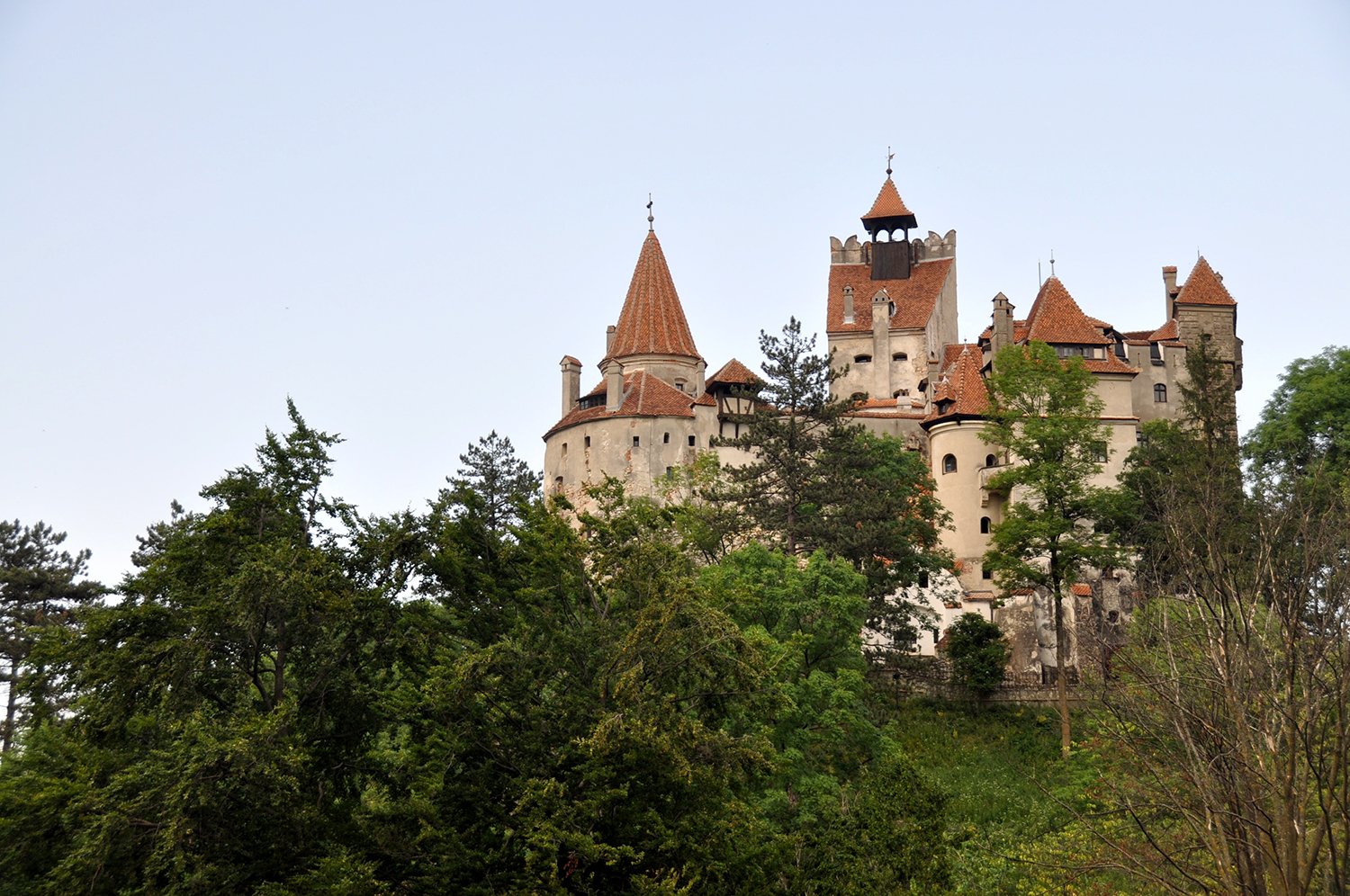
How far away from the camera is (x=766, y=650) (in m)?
30.9

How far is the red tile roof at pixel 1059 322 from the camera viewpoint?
59.7m

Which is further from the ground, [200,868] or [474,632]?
[474,632]

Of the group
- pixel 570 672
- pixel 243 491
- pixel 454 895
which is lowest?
pixel 454 895

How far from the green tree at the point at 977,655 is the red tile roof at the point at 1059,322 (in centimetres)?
1445

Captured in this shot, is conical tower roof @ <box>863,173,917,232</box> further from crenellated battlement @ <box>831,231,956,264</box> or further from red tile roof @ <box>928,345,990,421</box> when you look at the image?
red tile roof @ <box>928,345,990,421</box>

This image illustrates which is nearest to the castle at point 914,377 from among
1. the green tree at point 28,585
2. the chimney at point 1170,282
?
the chimney at point 1170,282

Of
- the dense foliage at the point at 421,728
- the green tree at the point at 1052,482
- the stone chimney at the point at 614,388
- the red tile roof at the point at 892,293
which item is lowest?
the dense foliage at the point at 421,728

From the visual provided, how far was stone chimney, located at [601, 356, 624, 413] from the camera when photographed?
68.5 meters

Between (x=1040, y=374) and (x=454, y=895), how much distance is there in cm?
3096

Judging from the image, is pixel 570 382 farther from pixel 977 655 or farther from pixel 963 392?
pixel 977 655

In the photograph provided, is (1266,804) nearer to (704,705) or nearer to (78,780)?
(704,705)

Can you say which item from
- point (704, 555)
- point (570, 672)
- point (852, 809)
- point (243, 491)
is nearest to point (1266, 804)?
point (852, 809)

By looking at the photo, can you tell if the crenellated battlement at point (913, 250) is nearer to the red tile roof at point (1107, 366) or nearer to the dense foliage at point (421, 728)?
the red tile roof at point (1107, 366)

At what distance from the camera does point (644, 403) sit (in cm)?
6800
